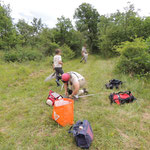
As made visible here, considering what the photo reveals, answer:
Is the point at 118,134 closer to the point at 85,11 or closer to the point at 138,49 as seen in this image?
the point at 138,49

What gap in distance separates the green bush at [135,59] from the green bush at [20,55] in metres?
9.06

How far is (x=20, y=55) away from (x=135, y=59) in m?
10.3

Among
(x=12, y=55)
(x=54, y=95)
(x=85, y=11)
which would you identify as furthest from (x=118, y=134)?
(x=85, y=11)

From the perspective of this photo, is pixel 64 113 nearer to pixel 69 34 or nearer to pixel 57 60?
pixel 57 60

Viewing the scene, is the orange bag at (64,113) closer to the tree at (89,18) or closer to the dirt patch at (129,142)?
the dirt patch at (129,142)

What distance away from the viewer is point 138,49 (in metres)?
5.87

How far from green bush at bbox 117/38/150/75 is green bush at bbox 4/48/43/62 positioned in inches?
357

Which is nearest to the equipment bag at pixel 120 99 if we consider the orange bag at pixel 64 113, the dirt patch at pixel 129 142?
the dirt patch at pixel 129 142

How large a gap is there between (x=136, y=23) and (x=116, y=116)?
45.1 ft

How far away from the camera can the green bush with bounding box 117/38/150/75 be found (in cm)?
554

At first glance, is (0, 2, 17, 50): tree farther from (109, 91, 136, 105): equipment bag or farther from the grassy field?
(109, 91, 136, 105): equipment bag

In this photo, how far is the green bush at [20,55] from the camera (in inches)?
403

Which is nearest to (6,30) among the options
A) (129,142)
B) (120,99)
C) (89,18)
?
(120,99)

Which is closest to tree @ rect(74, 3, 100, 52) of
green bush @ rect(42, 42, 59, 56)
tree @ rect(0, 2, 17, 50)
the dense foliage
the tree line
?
the tree line
